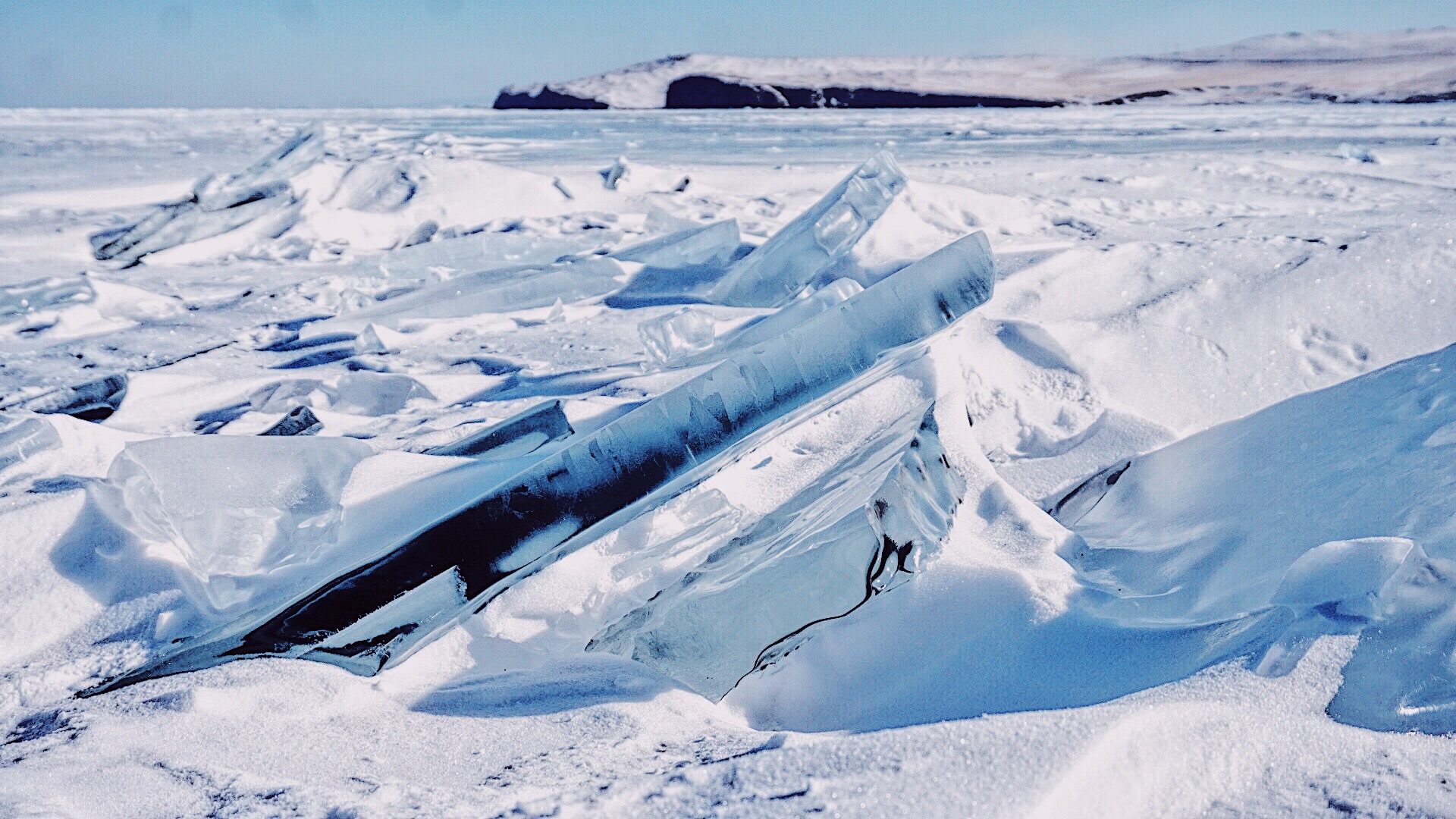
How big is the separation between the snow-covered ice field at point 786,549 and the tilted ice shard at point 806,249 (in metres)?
0.02

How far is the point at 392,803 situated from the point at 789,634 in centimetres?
37

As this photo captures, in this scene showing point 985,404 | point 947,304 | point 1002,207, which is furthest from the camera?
point 1002,207

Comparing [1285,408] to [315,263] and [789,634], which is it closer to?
[789,634]

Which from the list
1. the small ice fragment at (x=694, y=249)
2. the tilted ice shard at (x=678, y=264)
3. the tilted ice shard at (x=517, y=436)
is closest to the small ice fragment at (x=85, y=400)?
the tilted ice shard at (x=517, y=436)

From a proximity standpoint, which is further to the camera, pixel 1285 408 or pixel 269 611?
pixel 1285 408

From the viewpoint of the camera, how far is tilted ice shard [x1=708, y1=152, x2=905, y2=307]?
2326 millimetres

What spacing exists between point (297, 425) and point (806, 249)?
1.32 metres

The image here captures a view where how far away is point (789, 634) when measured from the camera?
33.4 inches

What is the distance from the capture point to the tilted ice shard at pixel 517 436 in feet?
4.25

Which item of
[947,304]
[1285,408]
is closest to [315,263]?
[947,304]

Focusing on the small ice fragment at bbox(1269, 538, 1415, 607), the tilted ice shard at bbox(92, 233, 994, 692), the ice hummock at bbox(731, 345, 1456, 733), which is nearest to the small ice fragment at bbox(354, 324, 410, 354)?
the tilted ice shard at bbox(92, 233, 994, 692)

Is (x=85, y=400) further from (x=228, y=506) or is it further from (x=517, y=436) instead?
(x=517, y=436)

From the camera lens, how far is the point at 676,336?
1939 mm

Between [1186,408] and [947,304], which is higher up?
[947,304]
